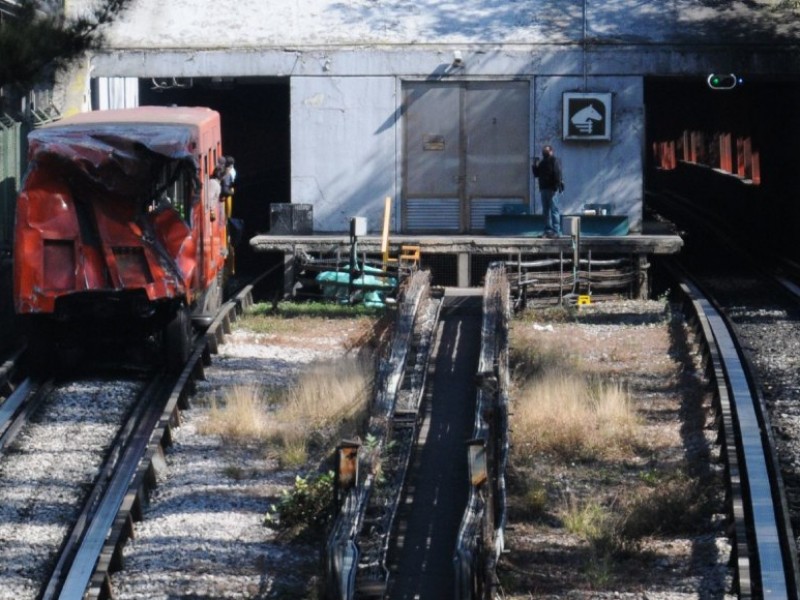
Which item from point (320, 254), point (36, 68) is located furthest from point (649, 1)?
point (36, 68)

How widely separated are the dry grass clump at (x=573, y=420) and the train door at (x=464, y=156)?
33.1 ft

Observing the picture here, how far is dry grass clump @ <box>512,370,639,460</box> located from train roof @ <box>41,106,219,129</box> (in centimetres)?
534

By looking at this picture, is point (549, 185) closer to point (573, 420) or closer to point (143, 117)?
point (143, 117)

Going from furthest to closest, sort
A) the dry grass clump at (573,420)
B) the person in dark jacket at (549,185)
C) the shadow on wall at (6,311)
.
Result: the person in dark jacket at (549,185)
the shadow on wall at (6,311)
the dry grass clump at (573,420)

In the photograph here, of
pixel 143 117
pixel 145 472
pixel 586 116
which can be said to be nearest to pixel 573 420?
pixel 145 472

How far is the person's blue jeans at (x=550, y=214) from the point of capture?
23156 millimetres

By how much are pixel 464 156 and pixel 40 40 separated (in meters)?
12.9

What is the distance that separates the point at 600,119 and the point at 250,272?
698 centimetres

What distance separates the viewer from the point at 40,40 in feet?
41.4

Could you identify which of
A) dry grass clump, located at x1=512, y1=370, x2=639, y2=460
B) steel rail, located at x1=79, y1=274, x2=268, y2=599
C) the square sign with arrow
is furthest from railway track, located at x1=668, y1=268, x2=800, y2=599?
the square sign with arrow

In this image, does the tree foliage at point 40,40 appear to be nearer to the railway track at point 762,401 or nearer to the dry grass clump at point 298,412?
the dry grass clump at point 298,412

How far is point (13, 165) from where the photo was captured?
1998cm

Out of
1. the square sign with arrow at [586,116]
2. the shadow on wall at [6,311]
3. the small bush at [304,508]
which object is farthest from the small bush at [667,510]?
the square sign with arrow at [586,116]

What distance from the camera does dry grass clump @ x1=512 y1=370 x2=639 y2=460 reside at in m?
13.0
